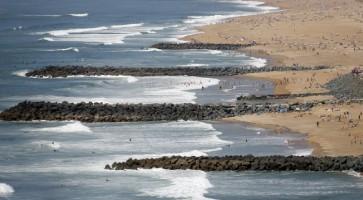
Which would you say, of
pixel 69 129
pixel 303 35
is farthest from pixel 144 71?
pixel 303 35

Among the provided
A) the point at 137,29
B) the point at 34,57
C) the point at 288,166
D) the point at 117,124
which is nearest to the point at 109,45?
the point at 34,57

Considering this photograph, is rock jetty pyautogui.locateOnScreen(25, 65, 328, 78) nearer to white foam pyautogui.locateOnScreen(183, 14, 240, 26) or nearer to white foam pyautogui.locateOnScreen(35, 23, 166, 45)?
white foam pyautogui.locateOnScreen(35, 23, 166, 45)

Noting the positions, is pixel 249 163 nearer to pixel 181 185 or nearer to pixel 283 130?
pixel 181 185

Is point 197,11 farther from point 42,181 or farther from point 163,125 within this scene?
point 42,181

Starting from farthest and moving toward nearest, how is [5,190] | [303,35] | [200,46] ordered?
1. [303,35]
2. [200,46]
3. [5,190]

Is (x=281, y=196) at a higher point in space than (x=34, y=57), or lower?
lower

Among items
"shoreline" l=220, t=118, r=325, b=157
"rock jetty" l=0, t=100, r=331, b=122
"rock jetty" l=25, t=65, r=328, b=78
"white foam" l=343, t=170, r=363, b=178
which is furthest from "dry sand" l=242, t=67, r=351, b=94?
"white foam" l=343, t=170, r=363, b=178
